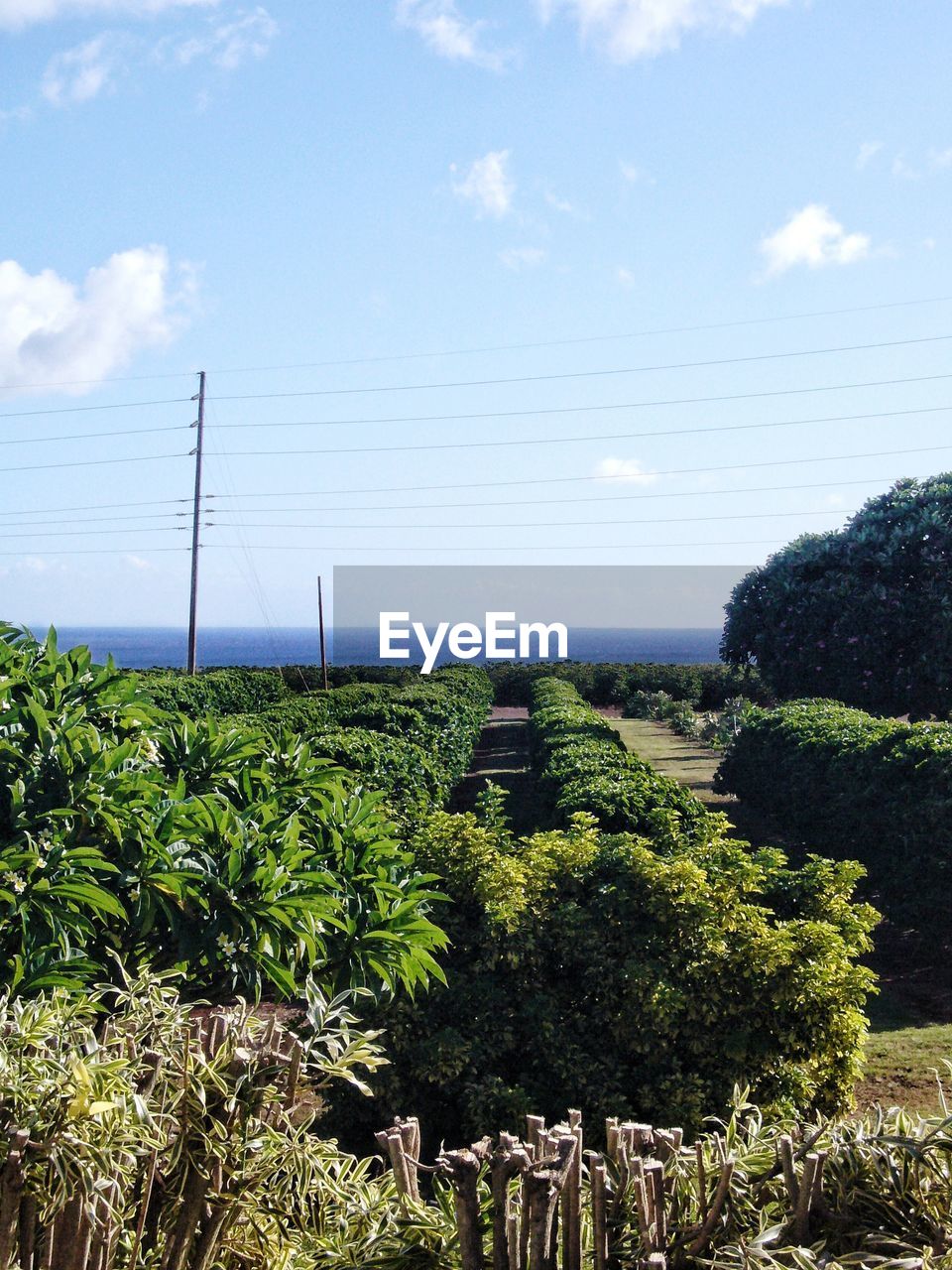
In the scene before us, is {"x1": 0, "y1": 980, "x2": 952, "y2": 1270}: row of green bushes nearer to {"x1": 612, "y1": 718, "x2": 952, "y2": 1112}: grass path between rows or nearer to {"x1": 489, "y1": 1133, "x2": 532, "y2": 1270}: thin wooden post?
{"x1": 489, "y1": 1133, "x2": 532, "y2": 1270}: thin wooden post

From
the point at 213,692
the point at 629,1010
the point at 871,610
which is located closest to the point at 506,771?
the point at 871,610

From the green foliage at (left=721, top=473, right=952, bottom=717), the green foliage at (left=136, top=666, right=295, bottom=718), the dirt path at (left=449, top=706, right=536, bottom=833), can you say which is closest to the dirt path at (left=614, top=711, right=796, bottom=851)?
the dirt path at (left=449, top=706, right=536, bottom=833)

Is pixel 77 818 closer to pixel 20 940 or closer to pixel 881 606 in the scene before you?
pixel 20 940

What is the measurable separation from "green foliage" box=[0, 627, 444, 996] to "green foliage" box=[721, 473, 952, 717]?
19870 millimetres

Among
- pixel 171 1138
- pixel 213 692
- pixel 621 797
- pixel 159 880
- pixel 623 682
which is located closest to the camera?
pixel 171 1138

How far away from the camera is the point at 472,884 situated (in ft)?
18.6

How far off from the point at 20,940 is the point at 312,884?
821mm

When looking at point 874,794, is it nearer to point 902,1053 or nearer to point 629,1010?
point 902,1053

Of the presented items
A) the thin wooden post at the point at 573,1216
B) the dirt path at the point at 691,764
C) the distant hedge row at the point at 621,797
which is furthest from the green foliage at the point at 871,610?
the thin wooden post at the point at 573,1216

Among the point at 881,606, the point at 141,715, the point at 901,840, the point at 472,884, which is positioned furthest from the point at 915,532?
the point at 141,715

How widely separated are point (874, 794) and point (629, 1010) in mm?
6235

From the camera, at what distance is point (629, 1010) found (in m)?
5.13

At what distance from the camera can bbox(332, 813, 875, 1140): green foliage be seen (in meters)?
5.02

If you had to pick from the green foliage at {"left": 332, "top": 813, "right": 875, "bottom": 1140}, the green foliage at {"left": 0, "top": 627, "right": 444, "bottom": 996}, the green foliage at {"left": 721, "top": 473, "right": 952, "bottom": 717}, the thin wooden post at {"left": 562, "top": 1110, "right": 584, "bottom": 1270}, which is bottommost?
the green foliage at {"left": 332, "top": 813, "right": 875, "bottom": 1140}
